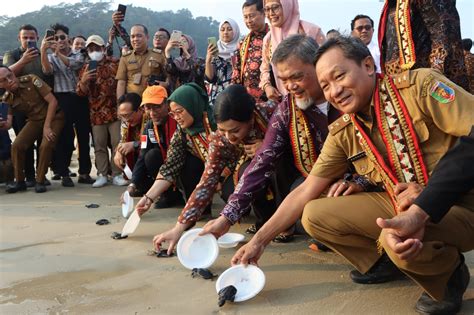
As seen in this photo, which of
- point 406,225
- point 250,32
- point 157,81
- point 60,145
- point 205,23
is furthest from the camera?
point 205,23

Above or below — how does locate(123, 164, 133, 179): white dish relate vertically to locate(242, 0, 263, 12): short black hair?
below

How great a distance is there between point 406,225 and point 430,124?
477 millimetres

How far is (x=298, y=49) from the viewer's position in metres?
2.24

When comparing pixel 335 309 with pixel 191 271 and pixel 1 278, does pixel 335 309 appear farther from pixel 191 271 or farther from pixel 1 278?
pixel 1 278

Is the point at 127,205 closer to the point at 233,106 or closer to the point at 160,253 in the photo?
the point at 160,253

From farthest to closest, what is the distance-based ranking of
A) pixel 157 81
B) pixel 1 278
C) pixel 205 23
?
1. pixel 205 23
2. pixel 157 81
3. pixel 1 278

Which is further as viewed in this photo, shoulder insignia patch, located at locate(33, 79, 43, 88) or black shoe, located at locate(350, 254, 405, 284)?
shoulder insignia patch, located at locate(33, 79, 43, 88)

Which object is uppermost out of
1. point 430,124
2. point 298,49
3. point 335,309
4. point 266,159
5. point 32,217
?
point 298,49

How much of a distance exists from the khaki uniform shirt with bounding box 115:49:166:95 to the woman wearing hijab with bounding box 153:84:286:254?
7.01ft

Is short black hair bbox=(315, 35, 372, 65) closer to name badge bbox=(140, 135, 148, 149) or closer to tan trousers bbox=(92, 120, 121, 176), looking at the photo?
name badge bbox=(140, 135, 148, 149)

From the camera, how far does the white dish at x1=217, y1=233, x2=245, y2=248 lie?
2.67 m

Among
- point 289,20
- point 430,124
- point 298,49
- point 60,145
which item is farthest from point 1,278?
point 60,145

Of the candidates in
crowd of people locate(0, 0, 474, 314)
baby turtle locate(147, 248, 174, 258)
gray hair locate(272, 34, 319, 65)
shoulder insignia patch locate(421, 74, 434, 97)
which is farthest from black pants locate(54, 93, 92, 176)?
shoulder insignia patch locate(421, 74, 434, 97)

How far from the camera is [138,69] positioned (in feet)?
16.0
